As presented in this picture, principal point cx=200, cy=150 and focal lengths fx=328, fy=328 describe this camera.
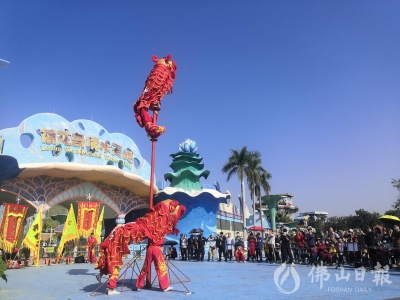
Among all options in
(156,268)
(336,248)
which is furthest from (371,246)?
(156,268)

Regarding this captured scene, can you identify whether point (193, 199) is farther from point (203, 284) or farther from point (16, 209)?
point (203, 284)

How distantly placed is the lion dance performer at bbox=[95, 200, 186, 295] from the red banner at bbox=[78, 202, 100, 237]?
10.3 metres

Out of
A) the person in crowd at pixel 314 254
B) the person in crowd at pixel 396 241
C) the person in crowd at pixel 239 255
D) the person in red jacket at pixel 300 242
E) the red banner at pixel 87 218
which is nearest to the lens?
the person in crowd at pixel 396 241

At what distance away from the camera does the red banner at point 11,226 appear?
569 inches

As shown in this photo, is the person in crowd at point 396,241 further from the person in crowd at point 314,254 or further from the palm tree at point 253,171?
the palm tree at point 253,171

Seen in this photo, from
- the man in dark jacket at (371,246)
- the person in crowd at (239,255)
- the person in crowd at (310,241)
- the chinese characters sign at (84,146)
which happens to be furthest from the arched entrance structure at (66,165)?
the man in dark jacket at (371,246)

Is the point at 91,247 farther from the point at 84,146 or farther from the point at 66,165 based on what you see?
the point at 84,146

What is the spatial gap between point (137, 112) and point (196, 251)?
1039 cm

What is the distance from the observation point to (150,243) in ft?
25.0

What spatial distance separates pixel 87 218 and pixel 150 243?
35.9 ft

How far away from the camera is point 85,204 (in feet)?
57.1

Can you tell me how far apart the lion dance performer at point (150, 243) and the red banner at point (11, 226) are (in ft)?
30.7

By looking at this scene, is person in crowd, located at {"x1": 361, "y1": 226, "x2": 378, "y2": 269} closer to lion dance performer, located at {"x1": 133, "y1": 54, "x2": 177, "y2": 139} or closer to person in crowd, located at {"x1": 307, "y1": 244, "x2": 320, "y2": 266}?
person in crowd, located at {"x1": 307, "y1": 244, "x2": 320, "y2": 266}

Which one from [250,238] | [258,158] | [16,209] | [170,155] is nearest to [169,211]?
[250,238]
